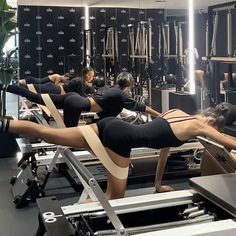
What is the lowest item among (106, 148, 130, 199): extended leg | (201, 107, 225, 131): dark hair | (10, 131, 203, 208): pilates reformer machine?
(10, 131, 203, 208): pilates reformer machine

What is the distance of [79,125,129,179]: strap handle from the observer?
3156 mm

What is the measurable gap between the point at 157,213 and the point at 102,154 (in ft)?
2.23

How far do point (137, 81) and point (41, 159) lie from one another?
2.31 metres

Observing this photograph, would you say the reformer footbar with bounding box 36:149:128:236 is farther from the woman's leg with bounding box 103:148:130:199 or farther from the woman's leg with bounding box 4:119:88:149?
the woman's leg with bounding box 103:148:130:199

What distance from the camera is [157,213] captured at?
2.76 meters

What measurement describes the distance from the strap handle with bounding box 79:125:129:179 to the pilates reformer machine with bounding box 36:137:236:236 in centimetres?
40

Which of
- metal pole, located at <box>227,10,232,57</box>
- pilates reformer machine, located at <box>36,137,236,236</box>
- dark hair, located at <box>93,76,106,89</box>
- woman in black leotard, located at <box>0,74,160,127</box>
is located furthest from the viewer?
dark hair, located at <box>93,76,106,89</box>

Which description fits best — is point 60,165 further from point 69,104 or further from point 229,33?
point 229,33

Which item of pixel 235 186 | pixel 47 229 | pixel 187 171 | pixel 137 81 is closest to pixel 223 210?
pixel 235 186

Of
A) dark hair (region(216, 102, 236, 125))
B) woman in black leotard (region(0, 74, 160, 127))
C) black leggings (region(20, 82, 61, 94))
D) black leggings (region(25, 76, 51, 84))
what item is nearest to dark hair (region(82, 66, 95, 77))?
black leggings (region(20, 82, 61, 94))

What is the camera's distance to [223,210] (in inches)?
97.5

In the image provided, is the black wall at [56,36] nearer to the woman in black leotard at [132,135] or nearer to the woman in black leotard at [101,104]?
the woman in black leotard at [101,104]

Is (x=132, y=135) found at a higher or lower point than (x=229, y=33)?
lower

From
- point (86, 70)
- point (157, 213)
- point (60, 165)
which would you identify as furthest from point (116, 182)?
point (86, 70)
